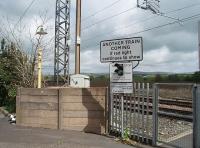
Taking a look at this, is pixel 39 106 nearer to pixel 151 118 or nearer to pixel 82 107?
pixel 82 107

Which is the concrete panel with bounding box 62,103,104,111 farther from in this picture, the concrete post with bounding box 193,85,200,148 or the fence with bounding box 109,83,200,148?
the concrete post with bounding box 193,85,200,148

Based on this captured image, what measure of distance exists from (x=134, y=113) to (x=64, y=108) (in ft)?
10.6

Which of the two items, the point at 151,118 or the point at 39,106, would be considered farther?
the point at 39,106

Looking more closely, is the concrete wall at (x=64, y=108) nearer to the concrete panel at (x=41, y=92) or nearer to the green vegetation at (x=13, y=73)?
the concrete panel at (x=41, y=92)

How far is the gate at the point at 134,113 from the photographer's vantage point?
11906 millimetres

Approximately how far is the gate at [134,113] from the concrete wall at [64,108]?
0.66m

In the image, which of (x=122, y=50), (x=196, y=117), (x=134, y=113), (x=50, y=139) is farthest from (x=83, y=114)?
(x=196, y=117)

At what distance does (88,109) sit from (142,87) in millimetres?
2862

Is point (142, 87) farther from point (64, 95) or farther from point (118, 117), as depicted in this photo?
point (64, 95)

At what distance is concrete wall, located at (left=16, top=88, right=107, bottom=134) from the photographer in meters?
14.2

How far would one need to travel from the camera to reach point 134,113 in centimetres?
1233

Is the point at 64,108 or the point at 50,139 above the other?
the point at 64,108

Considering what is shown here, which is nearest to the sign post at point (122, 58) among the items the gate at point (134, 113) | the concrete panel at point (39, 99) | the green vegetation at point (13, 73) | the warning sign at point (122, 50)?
the warning sign at point (122, 50)

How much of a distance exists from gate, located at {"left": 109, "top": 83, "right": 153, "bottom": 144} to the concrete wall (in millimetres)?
662
